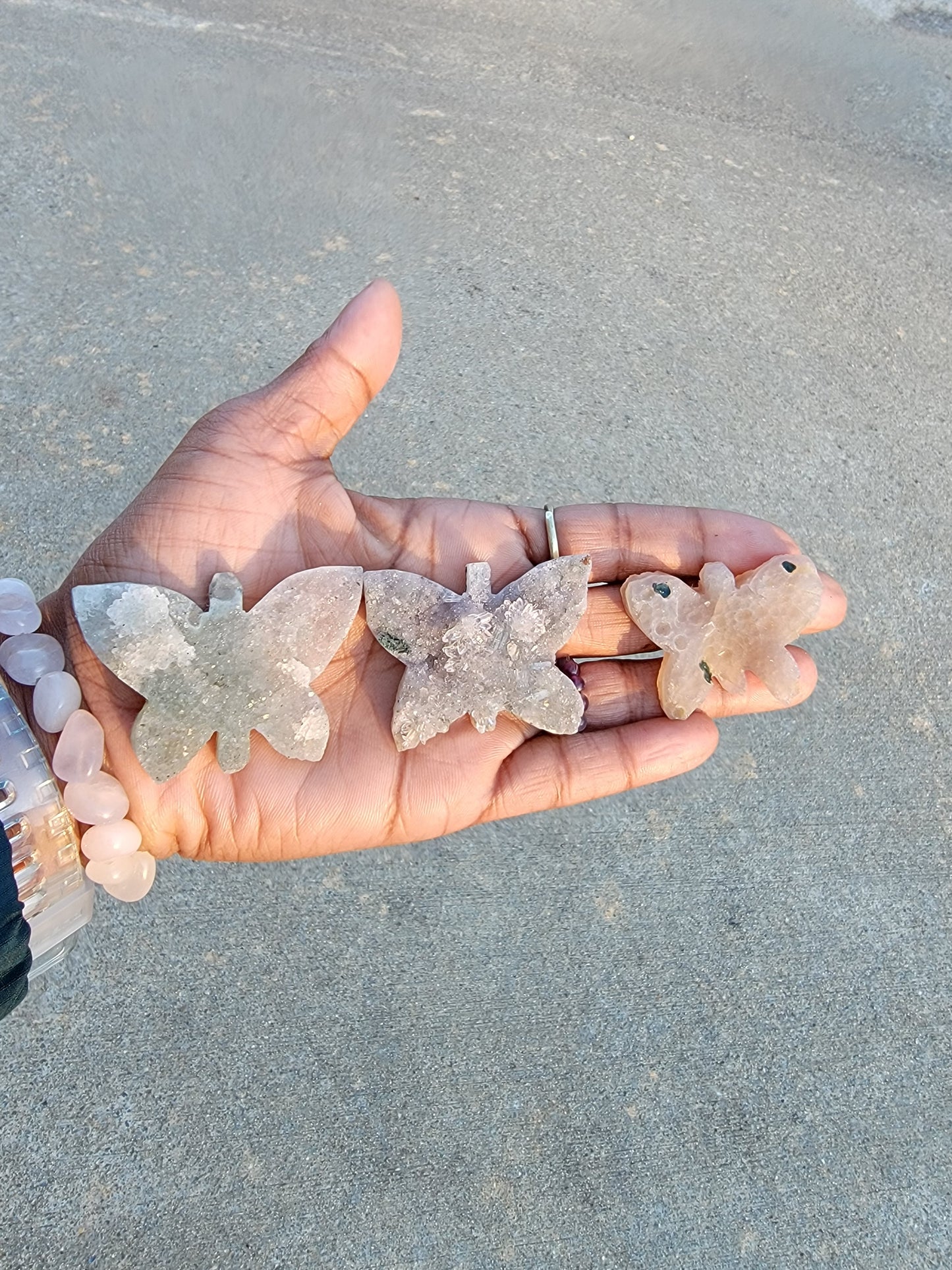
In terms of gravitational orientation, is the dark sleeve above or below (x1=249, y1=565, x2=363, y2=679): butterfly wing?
below

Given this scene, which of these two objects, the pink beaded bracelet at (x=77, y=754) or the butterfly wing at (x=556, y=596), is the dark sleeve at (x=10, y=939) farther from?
the butterfly wing at (x=556, y=596)

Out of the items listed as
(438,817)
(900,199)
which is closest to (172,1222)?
(438,817)

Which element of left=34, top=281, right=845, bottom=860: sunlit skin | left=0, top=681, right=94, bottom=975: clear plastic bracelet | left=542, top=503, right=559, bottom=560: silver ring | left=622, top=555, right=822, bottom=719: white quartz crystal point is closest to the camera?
left=0, top=681, right=94, bottom=975: clear plastic bracelet

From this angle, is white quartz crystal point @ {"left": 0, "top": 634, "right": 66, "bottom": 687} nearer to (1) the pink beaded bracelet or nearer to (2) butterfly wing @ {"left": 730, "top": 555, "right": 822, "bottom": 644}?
(1) the pink beaded bracelet

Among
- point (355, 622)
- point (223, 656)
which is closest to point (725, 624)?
point (355, 622)

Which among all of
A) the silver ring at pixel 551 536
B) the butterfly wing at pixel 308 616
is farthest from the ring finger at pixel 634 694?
the butterfly wing at pixel 308 616

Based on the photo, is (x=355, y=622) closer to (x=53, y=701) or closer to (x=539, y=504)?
(x=53, y=701)

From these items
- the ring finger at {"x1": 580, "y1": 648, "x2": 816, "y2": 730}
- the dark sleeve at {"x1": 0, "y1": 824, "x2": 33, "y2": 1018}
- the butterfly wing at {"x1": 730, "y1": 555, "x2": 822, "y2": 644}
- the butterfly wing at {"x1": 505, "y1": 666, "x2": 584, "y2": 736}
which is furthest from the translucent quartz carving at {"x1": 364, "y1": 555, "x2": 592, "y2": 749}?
the dark sleeve at {"x1": 0, "y1": 824, "x2": 33, "y2": 1018}

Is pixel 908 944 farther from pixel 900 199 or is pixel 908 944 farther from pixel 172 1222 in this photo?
pixel 900 199
